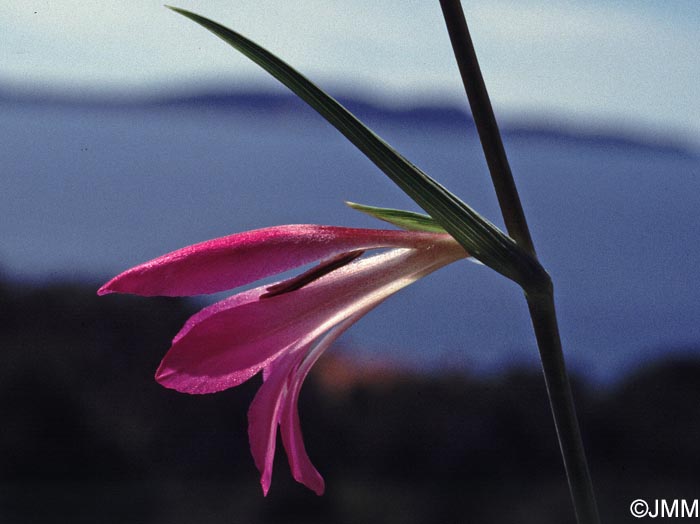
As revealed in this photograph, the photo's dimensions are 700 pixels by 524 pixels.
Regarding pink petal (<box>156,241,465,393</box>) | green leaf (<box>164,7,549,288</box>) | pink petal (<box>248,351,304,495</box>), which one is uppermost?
green leaf (<box>164,7,549,288</box>)

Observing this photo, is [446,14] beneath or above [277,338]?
above

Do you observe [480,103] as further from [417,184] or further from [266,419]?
[266,419]

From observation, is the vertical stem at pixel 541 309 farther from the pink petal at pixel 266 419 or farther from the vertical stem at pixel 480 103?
the pink petal at pixel 266 419

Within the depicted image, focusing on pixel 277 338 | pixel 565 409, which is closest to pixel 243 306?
pixel 277 338

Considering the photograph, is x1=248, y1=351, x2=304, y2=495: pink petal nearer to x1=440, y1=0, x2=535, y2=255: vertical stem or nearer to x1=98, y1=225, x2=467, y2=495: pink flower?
x1=98, y1=225, x2=467, y2=495: pink flower

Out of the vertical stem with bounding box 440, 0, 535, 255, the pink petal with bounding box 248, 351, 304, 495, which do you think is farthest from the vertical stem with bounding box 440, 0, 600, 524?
the pink petal with bounding box 248, 351, 304, 495

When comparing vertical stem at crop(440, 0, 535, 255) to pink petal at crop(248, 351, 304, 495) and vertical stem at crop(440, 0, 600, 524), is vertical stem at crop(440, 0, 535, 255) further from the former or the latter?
pink petal at crop(248, 351, 304, 495)

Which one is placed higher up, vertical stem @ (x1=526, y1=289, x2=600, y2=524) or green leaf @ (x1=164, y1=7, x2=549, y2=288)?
green leaf @ (x1=164, y1=7, x2=549, y2=288)

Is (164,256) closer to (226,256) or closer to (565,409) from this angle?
(226,256)
